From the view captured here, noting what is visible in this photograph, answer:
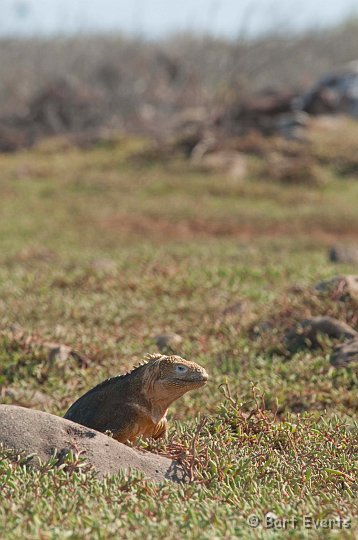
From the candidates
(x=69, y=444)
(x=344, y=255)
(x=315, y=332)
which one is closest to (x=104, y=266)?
(x=344, y=255)

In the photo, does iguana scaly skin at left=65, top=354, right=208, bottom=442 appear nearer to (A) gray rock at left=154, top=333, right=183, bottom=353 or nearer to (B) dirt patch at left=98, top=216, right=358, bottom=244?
(A) gray rock at left=154, top=333, right=183, bottom=353

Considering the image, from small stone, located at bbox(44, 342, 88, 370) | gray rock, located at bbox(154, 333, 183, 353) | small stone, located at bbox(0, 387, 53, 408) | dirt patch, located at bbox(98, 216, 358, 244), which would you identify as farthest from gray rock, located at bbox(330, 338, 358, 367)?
dirt patch, located at bbox(98, 216, 358, 244)

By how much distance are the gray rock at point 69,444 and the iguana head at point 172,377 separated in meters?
0.51

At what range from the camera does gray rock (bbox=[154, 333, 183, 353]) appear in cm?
696

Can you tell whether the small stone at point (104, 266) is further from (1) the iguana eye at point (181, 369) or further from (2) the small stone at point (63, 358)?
(1) the iguana eye at point (181, 369)

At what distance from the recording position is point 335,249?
1158 cm

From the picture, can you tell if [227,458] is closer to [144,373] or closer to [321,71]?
[144,373]

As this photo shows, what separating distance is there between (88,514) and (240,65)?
1062 inches

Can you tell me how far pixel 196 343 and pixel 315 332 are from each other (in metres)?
1.01

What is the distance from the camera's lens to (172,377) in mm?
4254

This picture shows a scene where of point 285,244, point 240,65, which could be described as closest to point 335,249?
point 285,244

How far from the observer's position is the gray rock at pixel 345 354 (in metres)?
6.27

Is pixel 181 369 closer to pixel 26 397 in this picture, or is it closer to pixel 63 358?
pixel 26 397

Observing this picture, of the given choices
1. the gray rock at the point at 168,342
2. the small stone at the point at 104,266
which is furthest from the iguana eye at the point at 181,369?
the small stone at the point at 104,266
